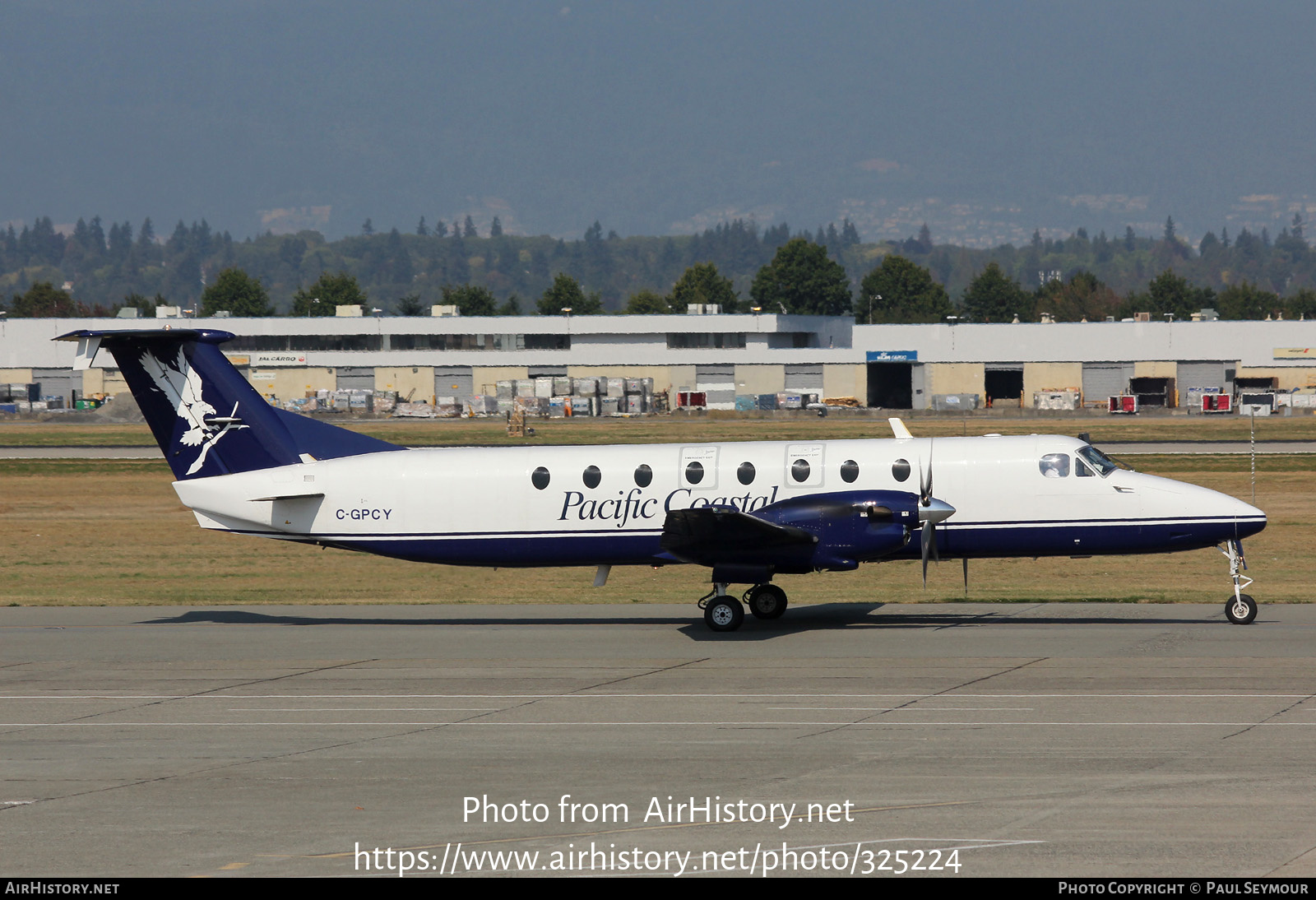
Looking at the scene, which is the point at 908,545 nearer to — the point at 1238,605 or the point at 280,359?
the point at 1238,605

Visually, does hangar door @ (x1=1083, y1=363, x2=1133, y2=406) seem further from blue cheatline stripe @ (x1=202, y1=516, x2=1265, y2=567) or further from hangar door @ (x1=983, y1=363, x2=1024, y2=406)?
blue cheatline stripe @ (x1=202, y1=516, x2=1265, y2=567)

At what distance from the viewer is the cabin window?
77.2 ft

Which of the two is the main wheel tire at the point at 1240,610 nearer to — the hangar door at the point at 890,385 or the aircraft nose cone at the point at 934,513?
the aircraft nose cone at the point at 934,513

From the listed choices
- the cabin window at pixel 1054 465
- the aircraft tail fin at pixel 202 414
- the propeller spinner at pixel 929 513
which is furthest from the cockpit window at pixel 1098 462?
the aircraft tail fin at pixel 202 414

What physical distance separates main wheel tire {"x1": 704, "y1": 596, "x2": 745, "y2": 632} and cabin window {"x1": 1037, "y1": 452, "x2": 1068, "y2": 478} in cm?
591

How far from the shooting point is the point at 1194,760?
13.7 meters

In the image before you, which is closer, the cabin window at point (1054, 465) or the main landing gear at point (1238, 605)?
the main landing gear at point (1238, 605)

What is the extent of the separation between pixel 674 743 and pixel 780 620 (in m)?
9.93

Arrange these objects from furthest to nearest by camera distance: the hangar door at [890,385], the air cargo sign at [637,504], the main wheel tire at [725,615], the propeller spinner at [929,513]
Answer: the hangar door at [890,385] → the air cargo sign at [637,504] → the main wheel tire at [725,615] → the propeller spinner at [929,513]

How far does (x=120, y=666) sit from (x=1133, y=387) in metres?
105

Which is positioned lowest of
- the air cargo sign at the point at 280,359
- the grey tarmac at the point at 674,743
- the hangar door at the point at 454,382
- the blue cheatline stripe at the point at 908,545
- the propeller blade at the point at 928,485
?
the grey tarmac at the point at 674,743

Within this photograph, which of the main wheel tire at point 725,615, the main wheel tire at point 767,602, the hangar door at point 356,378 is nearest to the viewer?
the main wheel tire at point 725,615

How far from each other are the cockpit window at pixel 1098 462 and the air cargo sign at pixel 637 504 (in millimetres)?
5540

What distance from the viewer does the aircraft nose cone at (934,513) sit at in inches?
887
